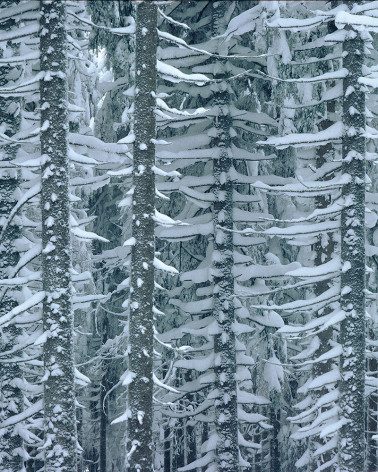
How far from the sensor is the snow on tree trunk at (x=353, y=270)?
1179 centimetres

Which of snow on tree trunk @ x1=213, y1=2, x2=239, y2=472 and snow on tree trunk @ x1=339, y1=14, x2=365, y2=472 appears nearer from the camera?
snow on tree trunk @ x1=339, y1=14, x2=365, y2=472

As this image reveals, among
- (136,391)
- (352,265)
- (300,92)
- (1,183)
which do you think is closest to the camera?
(136,391)

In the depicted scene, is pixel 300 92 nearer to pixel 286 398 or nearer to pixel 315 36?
pixel 315 36

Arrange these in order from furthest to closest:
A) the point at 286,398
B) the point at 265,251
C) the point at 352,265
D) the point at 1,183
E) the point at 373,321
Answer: the point at 286,398 → the point at 373,321 → the point at 265,251 → the point at 1,183 → the point at 352,265

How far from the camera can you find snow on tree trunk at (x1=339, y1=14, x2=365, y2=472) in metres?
11.8

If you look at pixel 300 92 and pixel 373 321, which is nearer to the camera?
pixel 300 92

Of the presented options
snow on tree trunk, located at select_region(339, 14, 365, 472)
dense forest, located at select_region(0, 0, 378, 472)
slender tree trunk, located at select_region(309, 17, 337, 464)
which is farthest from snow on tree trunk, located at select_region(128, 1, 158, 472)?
slender tree trunk, located at select_region(309, 17, 337, 464)

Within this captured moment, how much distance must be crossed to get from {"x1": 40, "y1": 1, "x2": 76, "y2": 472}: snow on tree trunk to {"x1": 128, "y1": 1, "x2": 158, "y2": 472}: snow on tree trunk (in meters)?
0.99

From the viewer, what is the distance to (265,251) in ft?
58.5

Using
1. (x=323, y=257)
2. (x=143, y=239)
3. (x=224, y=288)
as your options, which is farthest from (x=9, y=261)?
(x=323, y=257)

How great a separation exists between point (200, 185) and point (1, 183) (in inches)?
175

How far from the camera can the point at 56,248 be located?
1050 cm

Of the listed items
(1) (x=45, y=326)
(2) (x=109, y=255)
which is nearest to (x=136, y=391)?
(1) (x=45, y=326)

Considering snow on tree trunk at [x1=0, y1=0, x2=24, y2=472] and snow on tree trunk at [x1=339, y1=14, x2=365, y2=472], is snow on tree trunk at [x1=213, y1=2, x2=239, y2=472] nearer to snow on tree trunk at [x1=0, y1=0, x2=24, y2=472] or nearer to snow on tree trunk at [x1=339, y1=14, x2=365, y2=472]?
snow on tree trunk at [x1=339, y1=14, x2=365, y2=472]
